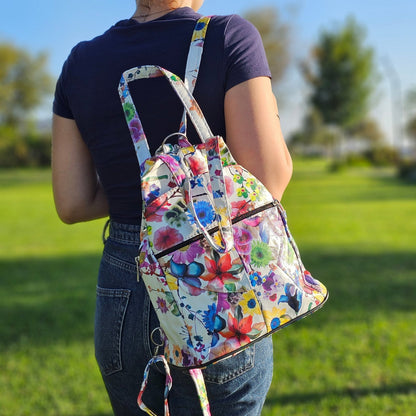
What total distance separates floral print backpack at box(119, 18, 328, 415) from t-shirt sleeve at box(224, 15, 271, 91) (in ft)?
0.44

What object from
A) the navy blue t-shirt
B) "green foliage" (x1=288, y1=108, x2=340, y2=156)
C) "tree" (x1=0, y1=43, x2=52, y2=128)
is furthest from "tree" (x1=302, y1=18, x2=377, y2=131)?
the navy blue t-shirt

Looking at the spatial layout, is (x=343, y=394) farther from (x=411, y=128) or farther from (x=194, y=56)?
(x=411, y=128)

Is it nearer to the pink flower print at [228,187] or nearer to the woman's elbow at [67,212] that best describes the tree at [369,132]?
the woman's elbow at [67,212]

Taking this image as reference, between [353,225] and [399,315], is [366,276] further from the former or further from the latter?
[353,225]

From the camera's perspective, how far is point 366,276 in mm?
6500

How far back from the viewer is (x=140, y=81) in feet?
4.41

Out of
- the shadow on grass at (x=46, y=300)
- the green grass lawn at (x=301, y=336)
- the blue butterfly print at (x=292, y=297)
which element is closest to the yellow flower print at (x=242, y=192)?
the blue butterfly print at (x=292, y=297)

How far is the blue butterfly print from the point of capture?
4.05 feet


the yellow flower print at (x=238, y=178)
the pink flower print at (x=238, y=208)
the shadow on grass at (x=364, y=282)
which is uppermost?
the yellow flower print at (x=238, y=178)

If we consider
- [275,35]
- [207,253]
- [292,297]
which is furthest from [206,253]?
[275,35]

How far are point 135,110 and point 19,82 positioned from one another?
5411cm

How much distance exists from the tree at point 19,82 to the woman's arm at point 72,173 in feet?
173

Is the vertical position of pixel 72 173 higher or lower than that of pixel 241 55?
lower

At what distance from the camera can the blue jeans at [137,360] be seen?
1.32 meters
